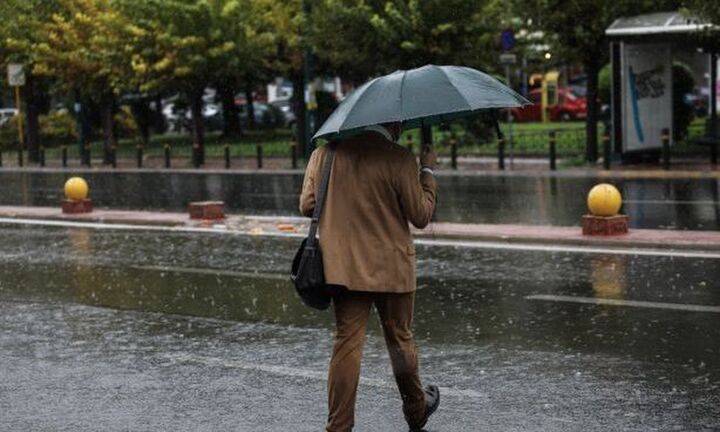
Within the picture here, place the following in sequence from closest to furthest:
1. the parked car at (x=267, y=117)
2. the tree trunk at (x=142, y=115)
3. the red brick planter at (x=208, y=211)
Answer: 1. the red brick planter at (x=208, y=211)
2. the tree trunk at (x=142, y=115)
3. the parked car at (x=267, y=117)

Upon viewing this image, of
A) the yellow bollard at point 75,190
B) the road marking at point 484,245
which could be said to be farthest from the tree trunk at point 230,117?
the road marking at point 484,245

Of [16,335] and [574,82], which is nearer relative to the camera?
[16,335]

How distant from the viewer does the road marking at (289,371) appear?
7633 mm

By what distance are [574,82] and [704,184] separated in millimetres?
34821

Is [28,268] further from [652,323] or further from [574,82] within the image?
[574,82]

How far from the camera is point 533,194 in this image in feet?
73.0

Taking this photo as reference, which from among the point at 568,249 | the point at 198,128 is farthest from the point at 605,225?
the point at 198,128

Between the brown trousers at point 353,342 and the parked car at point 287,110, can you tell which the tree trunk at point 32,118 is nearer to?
the parked car at point 287,110

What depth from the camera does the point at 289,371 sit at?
27.3 feet

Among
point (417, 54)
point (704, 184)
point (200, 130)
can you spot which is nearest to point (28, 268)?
point (704, 184)

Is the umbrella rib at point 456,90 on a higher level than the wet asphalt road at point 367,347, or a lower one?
higher

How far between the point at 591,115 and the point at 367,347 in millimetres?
21347

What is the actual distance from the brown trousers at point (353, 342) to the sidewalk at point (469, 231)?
5.93m

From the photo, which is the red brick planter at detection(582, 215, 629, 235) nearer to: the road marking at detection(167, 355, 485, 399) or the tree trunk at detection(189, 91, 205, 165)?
the road marking at detection(167, 355, 485, 399)
